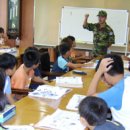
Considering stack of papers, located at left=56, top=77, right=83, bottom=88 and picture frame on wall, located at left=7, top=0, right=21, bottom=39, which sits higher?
picture frame on wall, located at left=7, top=0, right=21, bottom=39

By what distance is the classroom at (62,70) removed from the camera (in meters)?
1.75

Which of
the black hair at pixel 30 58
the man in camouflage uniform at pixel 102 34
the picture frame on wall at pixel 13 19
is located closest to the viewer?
the black hair at pixel 30 58

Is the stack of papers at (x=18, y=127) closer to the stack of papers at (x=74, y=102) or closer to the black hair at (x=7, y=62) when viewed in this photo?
the stack of papers at (x=74, y=102)

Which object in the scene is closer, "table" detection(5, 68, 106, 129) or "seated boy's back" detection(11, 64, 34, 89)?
"table" detection(5, 68, 106, 129)

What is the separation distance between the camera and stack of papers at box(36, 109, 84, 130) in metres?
1.75

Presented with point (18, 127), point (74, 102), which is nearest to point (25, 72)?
point (74, 102)

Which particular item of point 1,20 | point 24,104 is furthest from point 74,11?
point 24,104

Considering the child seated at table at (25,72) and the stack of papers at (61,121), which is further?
the child seated at table at (25,72)

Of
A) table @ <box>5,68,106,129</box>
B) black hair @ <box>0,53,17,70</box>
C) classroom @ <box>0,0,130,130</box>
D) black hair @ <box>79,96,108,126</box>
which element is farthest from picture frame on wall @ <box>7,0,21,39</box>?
black hair @ <box>79,96,108,126</box>

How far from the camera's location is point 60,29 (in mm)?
6715

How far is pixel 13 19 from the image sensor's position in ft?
22.5

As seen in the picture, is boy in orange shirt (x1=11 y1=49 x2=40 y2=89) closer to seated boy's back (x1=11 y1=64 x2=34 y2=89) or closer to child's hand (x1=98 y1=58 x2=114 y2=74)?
seated boy's back (x1=11 y1=64 x2=34 y2=89)

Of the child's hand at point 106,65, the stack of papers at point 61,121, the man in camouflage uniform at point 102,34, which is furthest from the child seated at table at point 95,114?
the man in camouflage uniform at point 102,34

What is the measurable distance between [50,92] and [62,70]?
1.48 meters
